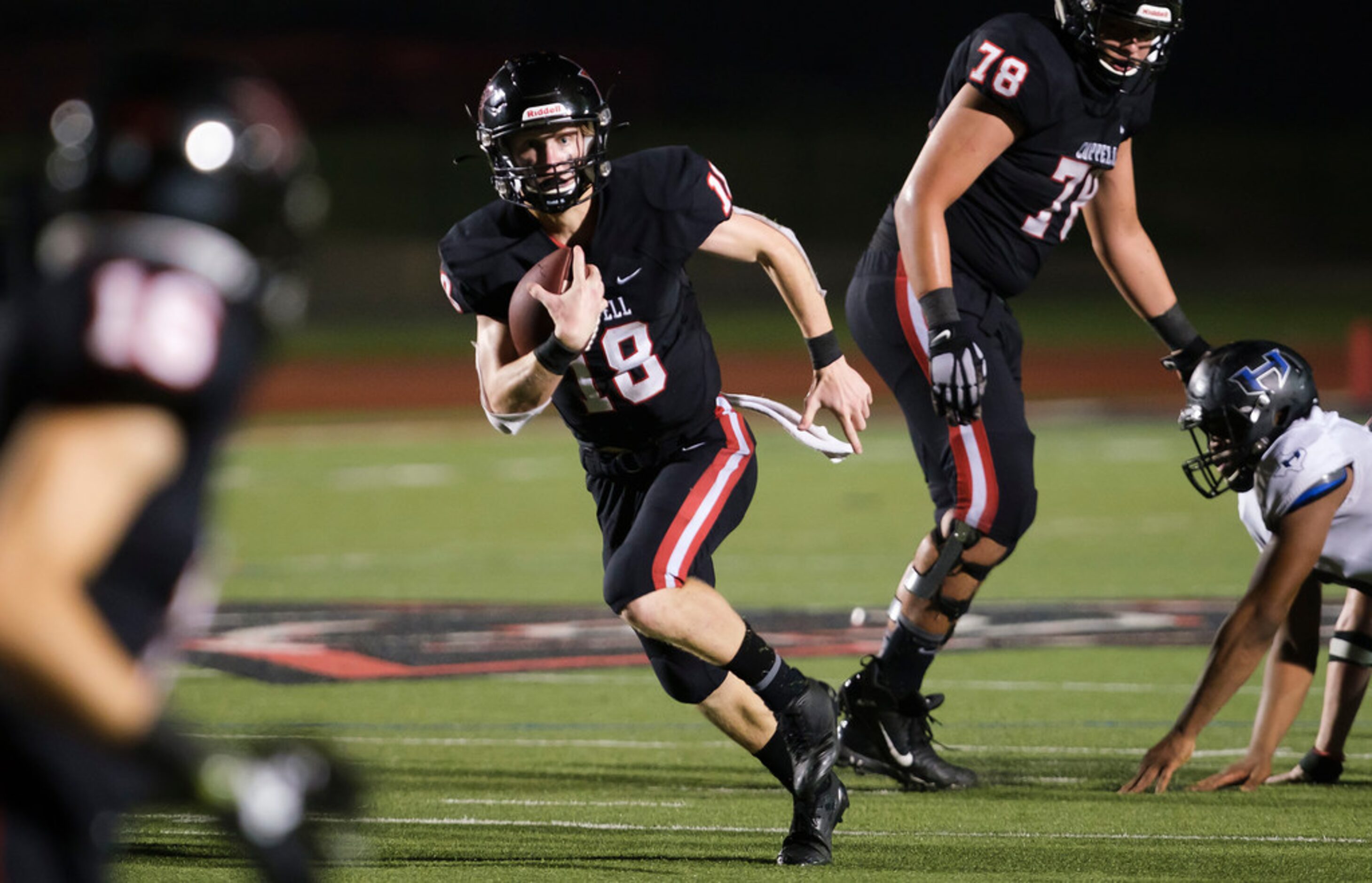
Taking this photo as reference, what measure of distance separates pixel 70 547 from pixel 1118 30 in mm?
4049

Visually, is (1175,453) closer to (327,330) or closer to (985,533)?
(985,533)

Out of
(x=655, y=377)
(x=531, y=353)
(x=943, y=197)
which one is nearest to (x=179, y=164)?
(x=531, y=353)

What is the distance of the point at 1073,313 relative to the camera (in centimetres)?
3081

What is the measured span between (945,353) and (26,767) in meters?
3.36

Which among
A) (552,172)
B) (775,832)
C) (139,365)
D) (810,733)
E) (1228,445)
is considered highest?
(139,365)

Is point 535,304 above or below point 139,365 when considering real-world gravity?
below

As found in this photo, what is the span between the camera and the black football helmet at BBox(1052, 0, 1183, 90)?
5.44 m

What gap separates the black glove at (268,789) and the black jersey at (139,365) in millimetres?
223

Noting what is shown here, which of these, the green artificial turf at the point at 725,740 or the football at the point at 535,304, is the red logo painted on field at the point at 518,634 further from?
the football at the point at 535,304

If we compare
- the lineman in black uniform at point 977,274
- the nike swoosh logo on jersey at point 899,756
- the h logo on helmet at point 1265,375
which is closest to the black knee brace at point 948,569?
the lineman in black uniform at point 977,274

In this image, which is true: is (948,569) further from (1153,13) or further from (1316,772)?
(1153,13)

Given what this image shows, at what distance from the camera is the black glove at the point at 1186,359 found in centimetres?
581

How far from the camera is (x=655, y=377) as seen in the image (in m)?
4.83

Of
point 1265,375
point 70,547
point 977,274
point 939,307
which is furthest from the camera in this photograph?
point 977,274
